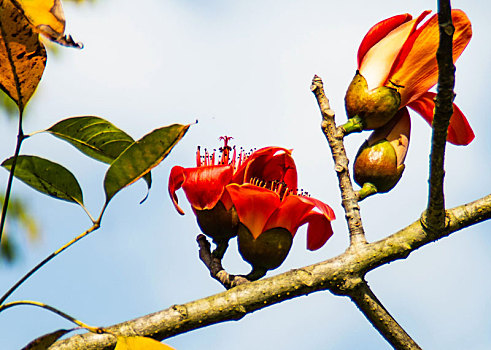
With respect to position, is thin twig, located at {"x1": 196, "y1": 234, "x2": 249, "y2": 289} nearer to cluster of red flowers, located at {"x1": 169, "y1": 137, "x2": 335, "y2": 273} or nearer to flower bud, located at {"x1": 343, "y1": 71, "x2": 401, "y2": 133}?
cluster of red flowers, located at {"x1": 169, "y1": 137, "x2": 335, "y2": 273}

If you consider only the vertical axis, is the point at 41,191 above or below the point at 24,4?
below

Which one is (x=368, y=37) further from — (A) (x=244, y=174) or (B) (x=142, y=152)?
(B) (x=142, y=152)

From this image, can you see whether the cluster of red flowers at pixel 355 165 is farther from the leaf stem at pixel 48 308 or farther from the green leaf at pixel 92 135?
the leaf stem at pixel 48 308

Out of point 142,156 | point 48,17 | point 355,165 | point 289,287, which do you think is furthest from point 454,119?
point 48,17

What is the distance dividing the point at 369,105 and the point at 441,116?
0.39 m

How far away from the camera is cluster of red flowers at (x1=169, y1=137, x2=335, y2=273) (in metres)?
1.31

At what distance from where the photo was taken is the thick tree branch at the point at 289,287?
3.62ft

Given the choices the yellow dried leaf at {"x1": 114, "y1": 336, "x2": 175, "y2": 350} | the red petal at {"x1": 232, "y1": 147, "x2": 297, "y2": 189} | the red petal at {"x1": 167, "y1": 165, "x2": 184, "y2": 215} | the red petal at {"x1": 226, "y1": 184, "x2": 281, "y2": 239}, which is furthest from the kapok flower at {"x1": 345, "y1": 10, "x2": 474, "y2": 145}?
the yellow dried leaf at {"x1": 114, "y1": 336, "x2": 175, "y2": 350}

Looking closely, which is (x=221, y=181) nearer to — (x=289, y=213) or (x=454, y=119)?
(x=289, y=213)

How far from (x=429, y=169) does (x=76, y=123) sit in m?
A: 0.64

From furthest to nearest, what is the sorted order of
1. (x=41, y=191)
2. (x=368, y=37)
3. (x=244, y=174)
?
(x=368, y=37) → (x=244, y=174) → (x=41, y=191)

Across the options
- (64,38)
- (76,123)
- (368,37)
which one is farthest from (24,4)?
(368,37)

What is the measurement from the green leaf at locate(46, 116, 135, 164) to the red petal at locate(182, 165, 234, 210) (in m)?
0.29

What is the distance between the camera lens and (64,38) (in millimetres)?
781
